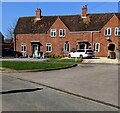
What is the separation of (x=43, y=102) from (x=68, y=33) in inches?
1806

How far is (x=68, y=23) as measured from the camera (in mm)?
58656

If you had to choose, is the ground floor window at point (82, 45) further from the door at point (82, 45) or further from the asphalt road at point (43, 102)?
the asphalt road at point (43, 102)

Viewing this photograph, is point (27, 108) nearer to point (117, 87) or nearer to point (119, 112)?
point (119, 112)

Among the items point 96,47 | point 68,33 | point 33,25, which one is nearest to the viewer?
point 96,47

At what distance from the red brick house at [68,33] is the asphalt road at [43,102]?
40.5 meters

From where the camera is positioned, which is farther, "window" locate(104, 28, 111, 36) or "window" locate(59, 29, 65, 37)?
"window" locate(59, 29, 65, 37)

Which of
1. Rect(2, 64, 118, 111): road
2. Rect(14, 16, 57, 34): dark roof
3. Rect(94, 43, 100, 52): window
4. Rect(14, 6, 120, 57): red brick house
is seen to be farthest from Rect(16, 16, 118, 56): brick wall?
Rect(2, 64, 118, 111): road

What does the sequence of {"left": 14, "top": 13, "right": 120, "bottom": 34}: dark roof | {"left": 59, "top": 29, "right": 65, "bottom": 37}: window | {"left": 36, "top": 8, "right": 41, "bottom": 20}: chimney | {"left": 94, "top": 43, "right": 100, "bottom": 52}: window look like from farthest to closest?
1. {"left": 36, "top": 8, "right": 41, "bottom": 20}: chimney
2. {"left": 59, "top": 29, "right": 65, "bottom": 37}: window
3. {"left": 14, "top": 13, "right": 120, "bottom": 34}: dark roof
4. {"left": 94, "top": 43, "right": 100, "bottom": 52}: window

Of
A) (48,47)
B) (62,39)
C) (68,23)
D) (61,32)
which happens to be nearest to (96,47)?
(62,39)

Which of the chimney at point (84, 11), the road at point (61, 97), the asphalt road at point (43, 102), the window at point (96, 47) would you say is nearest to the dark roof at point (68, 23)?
the chimney at point (84, 11)

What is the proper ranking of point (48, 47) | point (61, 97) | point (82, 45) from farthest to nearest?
point (48, 47) < point (82, 45) < point (61, 97)

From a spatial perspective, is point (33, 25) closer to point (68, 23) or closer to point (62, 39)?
point (68, 23)

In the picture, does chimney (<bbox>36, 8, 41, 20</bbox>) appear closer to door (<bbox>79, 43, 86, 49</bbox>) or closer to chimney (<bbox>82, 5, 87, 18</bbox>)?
chimney (<bbox>82, 5, 87, 18</bbox>)

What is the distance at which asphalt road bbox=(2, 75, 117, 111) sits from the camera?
35.0 ft
